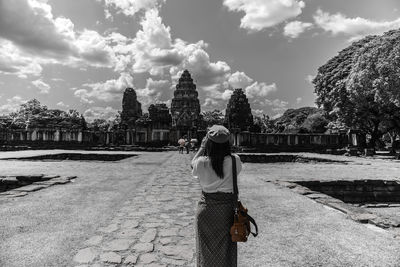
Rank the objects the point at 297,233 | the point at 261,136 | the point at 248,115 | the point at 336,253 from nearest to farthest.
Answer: the point at 336,253 < the point at 297,233 < the point at 261,136 < the point at 248,115

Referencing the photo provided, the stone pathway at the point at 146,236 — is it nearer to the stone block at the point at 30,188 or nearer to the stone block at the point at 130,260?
the stone block at the point at 130,260

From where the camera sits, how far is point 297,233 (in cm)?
427

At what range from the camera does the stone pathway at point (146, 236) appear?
10.9ft

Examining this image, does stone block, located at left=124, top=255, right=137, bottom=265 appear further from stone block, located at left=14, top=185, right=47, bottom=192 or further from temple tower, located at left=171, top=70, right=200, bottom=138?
temple tower, located at left=171, top=70, right=200, bottom=138

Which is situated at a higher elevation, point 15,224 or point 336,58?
point 336,58

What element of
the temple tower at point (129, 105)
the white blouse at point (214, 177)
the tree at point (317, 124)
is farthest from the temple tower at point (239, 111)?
the white blouse at point (214, 177)

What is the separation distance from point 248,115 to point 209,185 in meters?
62.5

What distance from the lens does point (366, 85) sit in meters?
21.1

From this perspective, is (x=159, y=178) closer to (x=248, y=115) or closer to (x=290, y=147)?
(x=290, y=147)

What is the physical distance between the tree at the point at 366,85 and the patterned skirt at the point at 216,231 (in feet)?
64.8

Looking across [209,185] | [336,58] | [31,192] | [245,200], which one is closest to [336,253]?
[209,185]

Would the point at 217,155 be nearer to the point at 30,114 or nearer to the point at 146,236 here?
the point at 146,236

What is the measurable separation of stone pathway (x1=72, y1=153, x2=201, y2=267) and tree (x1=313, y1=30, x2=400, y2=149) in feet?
58.6

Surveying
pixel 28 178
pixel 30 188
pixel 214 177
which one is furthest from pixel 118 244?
pixel 28 178
